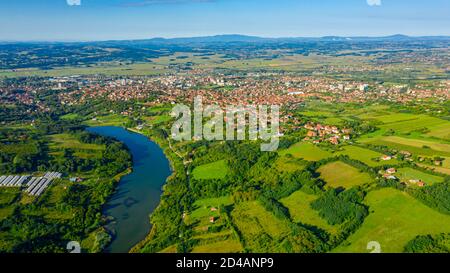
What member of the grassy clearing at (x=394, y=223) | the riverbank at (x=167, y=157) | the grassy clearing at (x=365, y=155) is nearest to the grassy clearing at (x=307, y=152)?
the grassy clearing at (x=365, y=155)

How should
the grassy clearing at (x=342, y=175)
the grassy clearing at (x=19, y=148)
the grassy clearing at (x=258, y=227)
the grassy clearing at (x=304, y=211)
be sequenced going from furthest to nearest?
1. the grassy clearing at (x=19, y=148)
2. the grassy clearing at (x=342, y=175)
3. the grassy clearing at (x=304, y=211)
4. the grassy clearing at (x=258, y=227)

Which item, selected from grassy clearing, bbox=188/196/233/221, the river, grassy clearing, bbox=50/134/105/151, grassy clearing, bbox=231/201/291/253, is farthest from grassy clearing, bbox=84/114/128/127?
grassy clearing, bbox=231/201/291/253

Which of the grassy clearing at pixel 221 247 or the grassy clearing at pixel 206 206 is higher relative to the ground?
the grassy clearing at pixel 206 206

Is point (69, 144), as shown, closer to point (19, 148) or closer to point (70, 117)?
point (19, 148)

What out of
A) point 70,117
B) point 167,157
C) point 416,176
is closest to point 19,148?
point 167,157

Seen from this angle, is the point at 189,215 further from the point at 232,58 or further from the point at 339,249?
the point at 232,58

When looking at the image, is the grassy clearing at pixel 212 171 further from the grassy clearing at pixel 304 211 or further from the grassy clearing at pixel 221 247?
the grassy clearing at pixel 221 247
